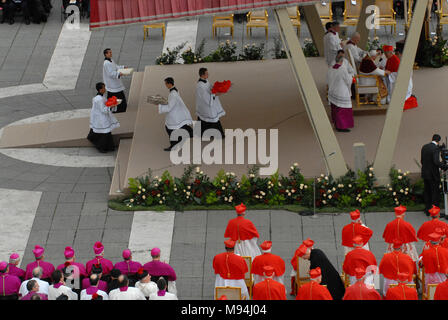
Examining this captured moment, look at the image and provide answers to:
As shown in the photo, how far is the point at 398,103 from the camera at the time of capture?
19.9 meters

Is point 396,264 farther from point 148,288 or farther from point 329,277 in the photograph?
point 148,288

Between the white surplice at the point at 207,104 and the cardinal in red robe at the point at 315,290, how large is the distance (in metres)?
7.86

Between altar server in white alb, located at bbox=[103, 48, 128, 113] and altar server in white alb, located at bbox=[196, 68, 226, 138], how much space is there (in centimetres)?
301

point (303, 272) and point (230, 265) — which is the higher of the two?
point (230, 265)

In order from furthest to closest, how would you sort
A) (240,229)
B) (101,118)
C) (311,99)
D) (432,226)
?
(101,118) < (311,99) < (240,229) < (432,226)

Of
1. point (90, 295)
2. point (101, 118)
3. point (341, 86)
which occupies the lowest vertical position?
point (101, 118)

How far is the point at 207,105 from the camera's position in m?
22.0

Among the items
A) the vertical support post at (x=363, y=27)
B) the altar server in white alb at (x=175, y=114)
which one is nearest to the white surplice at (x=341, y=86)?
the altar server in white alb at (x=175, y=114)

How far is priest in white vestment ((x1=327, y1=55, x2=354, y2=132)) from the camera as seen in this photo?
21859 millimetres

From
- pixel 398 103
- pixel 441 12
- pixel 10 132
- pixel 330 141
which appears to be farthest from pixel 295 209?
pixel 441 12

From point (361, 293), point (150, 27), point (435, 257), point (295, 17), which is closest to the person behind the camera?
point (361, 293)

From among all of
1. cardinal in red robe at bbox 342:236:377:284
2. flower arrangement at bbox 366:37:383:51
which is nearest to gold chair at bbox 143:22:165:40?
flower arrangement at bbox 366:37:383:51

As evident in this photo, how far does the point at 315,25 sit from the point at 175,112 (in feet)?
18.5

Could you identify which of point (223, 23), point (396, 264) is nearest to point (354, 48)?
point (223, 23)
